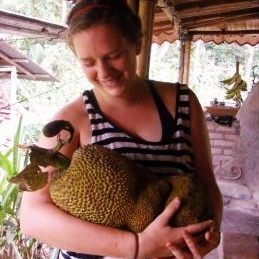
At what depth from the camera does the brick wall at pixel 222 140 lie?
323 cm

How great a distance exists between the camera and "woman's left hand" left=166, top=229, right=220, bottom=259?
2.47 feet

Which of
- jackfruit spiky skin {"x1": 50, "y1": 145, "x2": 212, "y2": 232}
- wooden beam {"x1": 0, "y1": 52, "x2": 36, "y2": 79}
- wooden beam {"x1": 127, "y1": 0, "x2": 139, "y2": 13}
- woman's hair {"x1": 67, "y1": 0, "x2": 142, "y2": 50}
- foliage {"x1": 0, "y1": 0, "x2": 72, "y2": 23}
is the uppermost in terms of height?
foliage {"x1": 0, "y1": 0, "x2": 72, "y2": 23}

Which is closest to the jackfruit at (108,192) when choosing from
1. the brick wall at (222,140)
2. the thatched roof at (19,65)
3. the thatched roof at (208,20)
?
the thatched roof at (208,20)

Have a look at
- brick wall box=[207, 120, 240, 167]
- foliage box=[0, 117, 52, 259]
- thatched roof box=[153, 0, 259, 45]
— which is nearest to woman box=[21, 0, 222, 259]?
foliage box=[0, 117, 52, 259]

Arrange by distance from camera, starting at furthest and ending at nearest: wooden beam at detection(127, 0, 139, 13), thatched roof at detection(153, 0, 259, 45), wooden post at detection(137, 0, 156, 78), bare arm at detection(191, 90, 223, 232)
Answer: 1. thatched roof at detection(153, 0, 259, 45)
2. wooden post at detection(137, 0, 156, 78)
3. wooden beam at detection(127, 0, 139, 13)
4. bare arm at detection(191, 90, 223, 232)

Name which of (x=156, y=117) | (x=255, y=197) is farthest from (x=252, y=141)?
(x=156, y=117)

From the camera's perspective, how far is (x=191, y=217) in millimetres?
785

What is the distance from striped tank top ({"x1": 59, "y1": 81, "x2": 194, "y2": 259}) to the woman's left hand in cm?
21

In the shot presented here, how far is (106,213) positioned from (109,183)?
0.19 ft

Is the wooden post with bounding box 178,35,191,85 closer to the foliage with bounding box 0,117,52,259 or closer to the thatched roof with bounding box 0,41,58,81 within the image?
the thatched roof with bounding box 0,41,58,81

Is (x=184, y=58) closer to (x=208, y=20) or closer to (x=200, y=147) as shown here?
(x=208, y=20)

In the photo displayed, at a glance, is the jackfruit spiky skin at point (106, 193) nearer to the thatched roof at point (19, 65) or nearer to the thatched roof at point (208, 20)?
the thatched roof at point (208, 20)

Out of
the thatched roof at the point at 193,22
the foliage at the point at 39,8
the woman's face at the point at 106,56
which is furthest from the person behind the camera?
the foliage at the point at 39,8

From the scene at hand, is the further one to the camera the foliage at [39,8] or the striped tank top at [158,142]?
the foliage at [39,8]
